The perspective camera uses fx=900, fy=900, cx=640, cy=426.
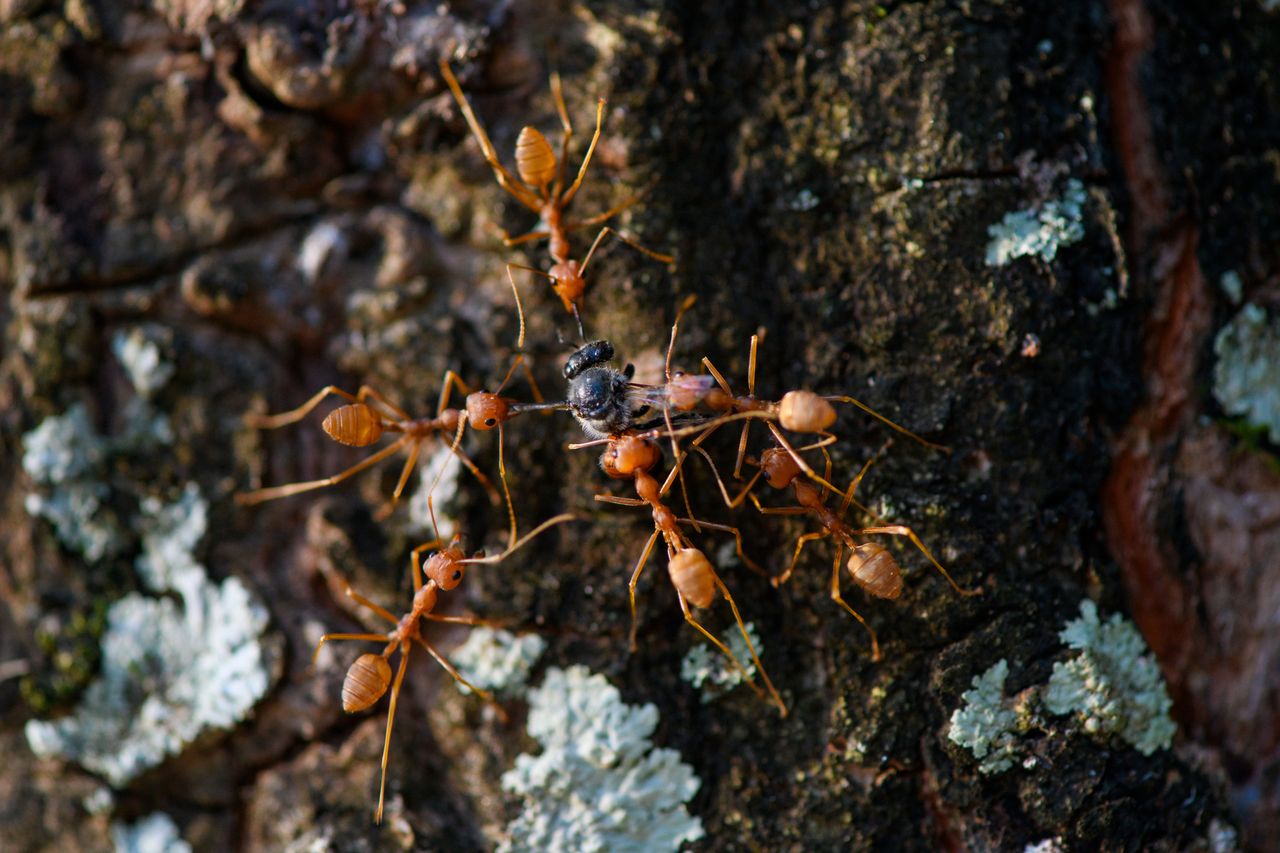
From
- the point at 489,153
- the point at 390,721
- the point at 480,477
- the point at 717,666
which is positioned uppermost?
the point at 489,153

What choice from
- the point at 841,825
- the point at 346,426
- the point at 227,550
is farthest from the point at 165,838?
the point at 841,825

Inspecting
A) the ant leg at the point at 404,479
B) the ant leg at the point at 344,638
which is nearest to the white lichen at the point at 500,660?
the ant leg at the point at 344,638

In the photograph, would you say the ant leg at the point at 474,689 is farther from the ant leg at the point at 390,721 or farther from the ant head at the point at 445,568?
the ant head at the point at 445,568

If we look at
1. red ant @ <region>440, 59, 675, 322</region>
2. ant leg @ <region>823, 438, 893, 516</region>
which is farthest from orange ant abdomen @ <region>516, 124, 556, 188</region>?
ant leg @ <region>823, 438, 893, 516</region>

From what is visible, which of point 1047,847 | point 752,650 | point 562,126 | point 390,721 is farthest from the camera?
point 562,126

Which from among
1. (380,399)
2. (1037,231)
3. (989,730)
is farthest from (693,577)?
(1037,231)

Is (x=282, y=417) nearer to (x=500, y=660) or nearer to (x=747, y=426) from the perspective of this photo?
(x=500, y=660)
